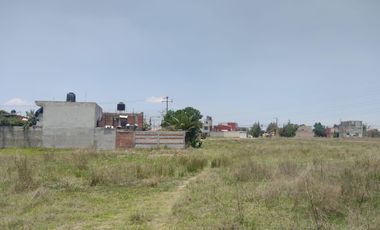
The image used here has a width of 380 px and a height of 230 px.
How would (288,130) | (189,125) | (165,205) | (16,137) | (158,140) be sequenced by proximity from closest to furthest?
(165,205), (16,137), (158,140), (189,125), (288,130)

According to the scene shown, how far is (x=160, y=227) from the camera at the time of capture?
26.2 ft

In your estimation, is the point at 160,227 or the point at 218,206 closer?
the point at 160,227

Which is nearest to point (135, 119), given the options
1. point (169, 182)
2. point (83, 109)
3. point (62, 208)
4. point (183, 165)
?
point (83, 109)

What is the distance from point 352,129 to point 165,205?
145 metres

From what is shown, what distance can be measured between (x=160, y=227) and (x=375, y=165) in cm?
1013

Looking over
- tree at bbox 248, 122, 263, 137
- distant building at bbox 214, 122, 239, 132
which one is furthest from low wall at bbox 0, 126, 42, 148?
distant building at bbox 214, 122, 239, 132

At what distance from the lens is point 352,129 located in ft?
474

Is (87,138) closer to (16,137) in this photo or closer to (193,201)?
(16,137)

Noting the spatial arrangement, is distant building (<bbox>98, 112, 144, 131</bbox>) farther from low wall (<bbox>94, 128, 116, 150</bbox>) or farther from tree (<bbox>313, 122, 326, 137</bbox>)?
tree (<bbox>313, 122, 326, 137</bbox>)

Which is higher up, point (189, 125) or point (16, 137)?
point (189, 125)

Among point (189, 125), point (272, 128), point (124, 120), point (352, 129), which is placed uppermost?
point (352, 129)

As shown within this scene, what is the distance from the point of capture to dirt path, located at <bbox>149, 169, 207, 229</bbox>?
827 cm

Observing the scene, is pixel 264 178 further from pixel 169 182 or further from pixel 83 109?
pixel 83 109

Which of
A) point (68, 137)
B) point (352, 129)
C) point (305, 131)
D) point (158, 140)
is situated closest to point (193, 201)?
point (158, 140)
